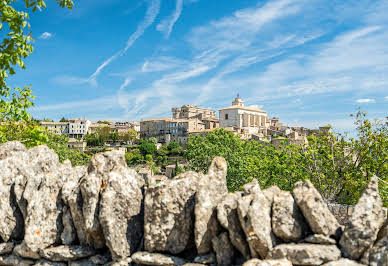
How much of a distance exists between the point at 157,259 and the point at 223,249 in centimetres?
85

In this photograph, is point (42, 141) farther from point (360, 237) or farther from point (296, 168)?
point (296, 168)

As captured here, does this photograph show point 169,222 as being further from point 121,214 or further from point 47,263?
point 47,263

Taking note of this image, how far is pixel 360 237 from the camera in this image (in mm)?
3512

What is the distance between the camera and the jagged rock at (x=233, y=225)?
389cm

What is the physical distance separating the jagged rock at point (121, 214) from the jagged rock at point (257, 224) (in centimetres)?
149

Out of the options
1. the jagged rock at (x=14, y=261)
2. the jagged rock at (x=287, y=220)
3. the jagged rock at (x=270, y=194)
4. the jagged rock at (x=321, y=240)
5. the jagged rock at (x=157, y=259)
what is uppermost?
the jagged rock at (x=270, y=194)

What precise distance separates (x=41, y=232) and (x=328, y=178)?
15266mm

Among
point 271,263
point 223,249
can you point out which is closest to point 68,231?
point 223,249

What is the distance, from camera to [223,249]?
13.0 feet

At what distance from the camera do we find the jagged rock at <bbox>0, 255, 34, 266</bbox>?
4.70 meters

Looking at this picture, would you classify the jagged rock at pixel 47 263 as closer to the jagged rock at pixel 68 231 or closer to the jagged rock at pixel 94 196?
the jagged rock at pixel 68 231

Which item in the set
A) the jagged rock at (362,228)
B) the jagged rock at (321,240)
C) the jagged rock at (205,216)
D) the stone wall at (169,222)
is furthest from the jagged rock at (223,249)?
the jagged rock at (362,228)

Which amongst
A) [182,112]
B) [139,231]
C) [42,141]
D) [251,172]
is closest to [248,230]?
[139,231]

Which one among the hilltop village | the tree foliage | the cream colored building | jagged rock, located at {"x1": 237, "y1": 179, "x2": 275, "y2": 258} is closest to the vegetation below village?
the tree foliage
